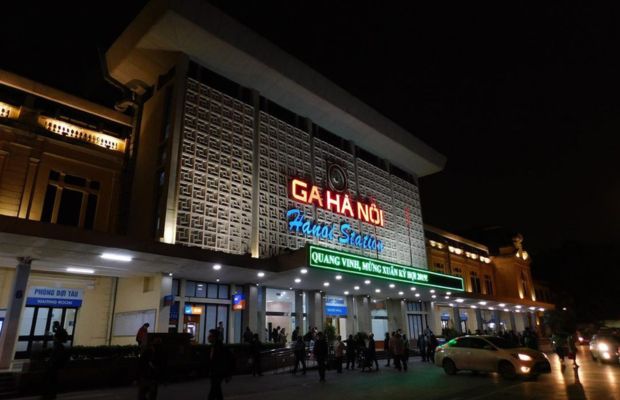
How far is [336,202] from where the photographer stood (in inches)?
1185

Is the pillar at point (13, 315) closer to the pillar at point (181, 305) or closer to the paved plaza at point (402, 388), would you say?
the paved plaza at point (402, 388)

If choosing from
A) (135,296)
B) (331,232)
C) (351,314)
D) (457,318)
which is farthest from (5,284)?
(457,318)

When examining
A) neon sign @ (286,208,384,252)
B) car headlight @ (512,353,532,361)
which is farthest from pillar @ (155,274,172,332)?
car headlight @ (512,353,532,361)

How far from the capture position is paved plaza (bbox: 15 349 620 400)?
446 inches

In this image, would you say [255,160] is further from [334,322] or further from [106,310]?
[334,322]

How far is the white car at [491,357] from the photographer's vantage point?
14.4 m

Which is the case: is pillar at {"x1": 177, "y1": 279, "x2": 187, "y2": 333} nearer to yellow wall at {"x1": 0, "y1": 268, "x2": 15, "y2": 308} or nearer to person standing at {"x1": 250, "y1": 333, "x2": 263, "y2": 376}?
person standing at {"x1": 250, "y1": 333, "x2": 263, "y2": 376}

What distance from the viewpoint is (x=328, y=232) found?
28.3 meters

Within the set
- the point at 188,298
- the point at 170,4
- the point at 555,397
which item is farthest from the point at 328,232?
the point at 555,397

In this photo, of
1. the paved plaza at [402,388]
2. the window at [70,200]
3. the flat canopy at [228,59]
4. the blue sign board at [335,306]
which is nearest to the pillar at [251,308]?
the paved plaza at [402,388]

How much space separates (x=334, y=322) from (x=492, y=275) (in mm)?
31533

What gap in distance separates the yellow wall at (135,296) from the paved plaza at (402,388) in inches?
205

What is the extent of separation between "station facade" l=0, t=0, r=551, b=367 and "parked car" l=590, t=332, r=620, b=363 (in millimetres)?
9822

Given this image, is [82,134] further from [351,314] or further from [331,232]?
[351,314]
